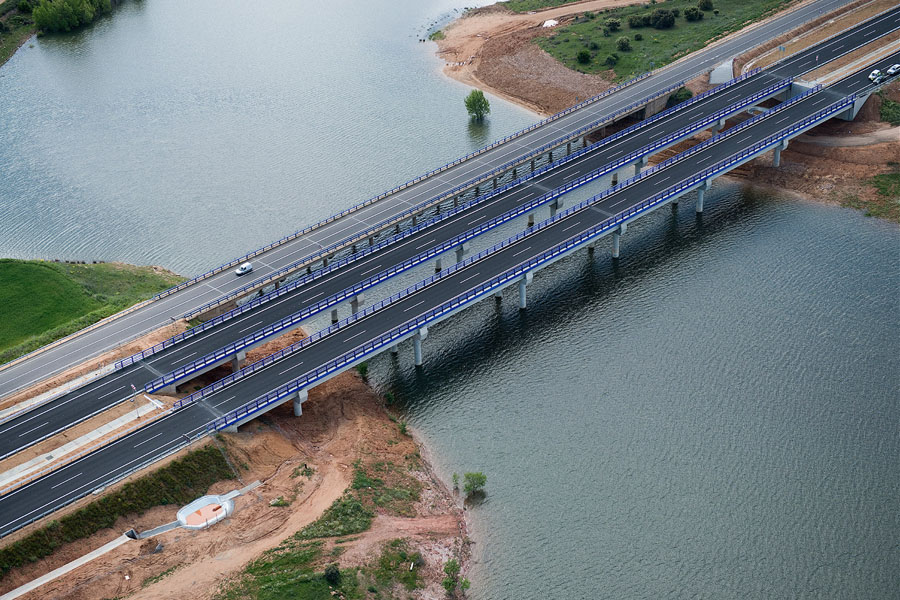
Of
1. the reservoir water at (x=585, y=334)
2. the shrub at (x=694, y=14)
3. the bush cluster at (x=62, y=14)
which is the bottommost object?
the reservoir water at (x=585, y=334)

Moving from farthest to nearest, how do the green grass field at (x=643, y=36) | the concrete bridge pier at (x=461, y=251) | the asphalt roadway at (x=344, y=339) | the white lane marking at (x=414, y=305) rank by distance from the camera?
the green grass field at (x=643, y=36), the concrete bridge pier at (x=461, y=251), the white lane marking at (x=414, y=305), the asphalt roadway at (x=344, y=339)

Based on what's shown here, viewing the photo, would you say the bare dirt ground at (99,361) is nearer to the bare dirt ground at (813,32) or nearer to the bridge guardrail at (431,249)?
the bridge guardrail at (431,249)

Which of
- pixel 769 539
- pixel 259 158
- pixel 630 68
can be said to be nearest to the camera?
pixel 769 539

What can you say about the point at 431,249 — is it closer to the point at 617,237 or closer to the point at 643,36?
the point at 617,237

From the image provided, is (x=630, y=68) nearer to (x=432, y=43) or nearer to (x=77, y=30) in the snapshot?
(x=432, y=43)

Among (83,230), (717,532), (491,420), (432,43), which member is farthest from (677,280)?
(432,43)

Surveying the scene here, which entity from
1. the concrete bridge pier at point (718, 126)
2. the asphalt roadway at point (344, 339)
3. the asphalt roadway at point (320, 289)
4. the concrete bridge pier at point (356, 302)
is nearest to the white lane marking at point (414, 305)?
the asphalt roadway at point (344, 339)
